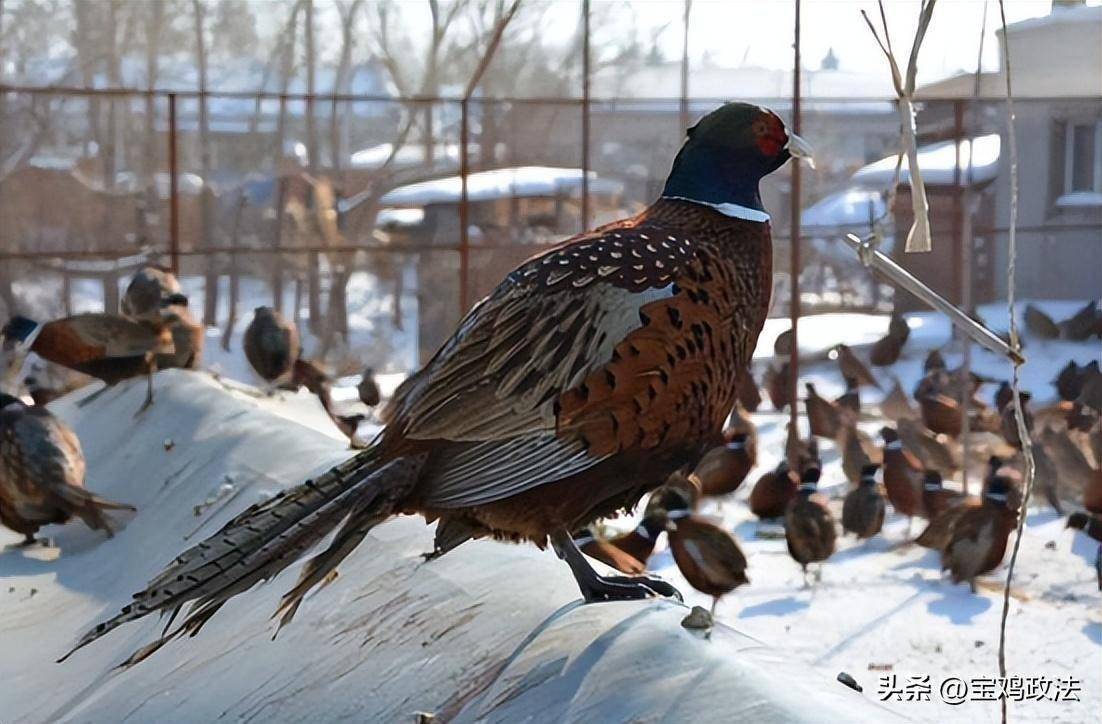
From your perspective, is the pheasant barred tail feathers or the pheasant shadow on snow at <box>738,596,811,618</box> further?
the pheasant shadow on snow at <box>738,596,811,618</box>

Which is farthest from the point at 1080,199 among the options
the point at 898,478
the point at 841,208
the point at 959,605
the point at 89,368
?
the point at 89,368

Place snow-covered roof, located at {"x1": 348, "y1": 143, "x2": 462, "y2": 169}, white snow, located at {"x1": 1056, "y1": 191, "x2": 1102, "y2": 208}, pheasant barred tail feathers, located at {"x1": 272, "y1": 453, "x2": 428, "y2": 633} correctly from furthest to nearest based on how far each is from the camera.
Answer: snow-covered roof, located at {"x1": 348, "y1": 143, "x2": 462, "y2": 169}
white snow, located at {"x1": 1056, "y1": 191, "x2": 1102, "y2": 208}
pheasant barred tail feathers, located at {"x1": 272, "y1": 453, "x2": 428, "y2": 633}

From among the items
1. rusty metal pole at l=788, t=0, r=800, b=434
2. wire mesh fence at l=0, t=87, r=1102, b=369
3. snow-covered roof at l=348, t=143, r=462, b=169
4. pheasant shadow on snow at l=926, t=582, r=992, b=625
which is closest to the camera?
pheasant shadow on snow at l=926, t=582, r=992, b=625

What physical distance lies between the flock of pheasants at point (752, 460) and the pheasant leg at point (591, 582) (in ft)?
6.17

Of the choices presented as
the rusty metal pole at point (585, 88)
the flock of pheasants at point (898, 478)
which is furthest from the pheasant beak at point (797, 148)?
the rusty metal pole at point (585, 88)

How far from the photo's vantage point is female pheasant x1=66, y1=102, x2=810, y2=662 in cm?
262

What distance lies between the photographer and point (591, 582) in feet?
9.43

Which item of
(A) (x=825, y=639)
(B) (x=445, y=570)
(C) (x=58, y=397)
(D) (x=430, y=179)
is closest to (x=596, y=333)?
(B) (x=445, y=570)

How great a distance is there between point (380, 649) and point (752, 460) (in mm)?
5835

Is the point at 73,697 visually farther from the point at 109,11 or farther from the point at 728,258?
the point at 109,11

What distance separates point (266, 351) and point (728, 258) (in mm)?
6573

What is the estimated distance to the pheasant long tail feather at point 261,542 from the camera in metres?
2.52

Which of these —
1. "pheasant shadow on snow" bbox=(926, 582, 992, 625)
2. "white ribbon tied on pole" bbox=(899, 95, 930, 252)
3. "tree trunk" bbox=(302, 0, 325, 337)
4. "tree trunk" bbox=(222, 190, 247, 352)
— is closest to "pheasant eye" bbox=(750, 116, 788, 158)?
"white ribbon tied on pole" bbox=(899, 95, 930, 252)

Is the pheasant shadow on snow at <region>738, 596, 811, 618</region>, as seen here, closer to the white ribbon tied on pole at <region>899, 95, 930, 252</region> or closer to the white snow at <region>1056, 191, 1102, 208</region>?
the white ribbon tied on pole at <region>899, 95, 930, 252</region>
